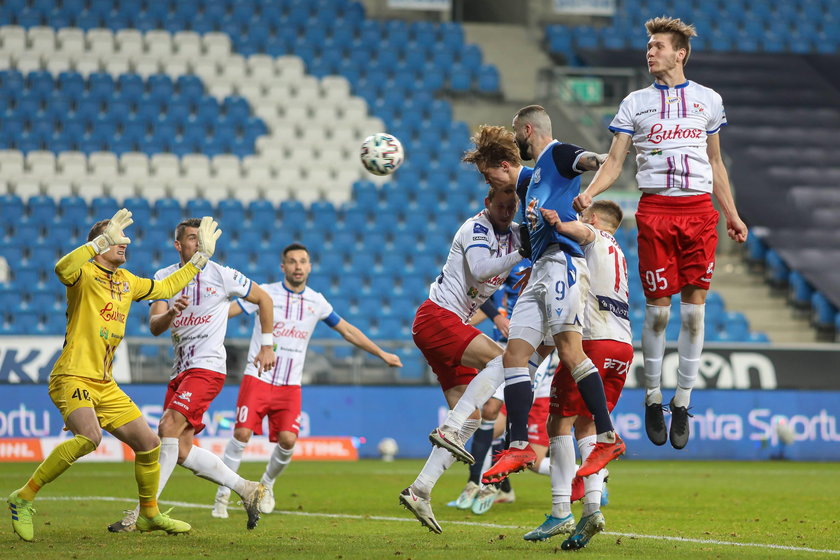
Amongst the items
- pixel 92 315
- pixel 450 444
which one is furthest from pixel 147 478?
pixel 450 444

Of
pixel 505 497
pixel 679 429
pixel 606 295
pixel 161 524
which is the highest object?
pixel 606 295

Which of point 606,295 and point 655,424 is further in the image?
point 606,295

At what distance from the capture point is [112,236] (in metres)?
8.02

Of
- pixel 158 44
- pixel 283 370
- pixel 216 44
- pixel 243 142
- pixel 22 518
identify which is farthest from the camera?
pixel 216 44

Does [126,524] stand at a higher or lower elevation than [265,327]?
lower

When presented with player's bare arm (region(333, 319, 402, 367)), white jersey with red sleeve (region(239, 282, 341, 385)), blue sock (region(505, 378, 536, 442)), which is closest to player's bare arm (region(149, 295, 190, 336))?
white jersey with red sleeve (region(239, 282, 341, 385))

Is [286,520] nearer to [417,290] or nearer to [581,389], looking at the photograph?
[581,389]

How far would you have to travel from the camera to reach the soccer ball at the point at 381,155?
410 inches

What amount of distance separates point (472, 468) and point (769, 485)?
450 cm

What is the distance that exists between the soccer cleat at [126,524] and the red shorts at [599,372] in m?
3.31

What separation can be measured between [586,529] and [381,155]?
440cm

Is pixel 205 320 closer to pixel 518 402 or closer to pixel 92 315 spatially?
pixel 92 315

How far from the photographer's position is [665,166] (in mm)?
8070

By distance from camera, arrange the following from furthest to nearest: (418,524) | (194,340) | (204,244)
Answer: (194,340) < (418,524) < (204,244)
